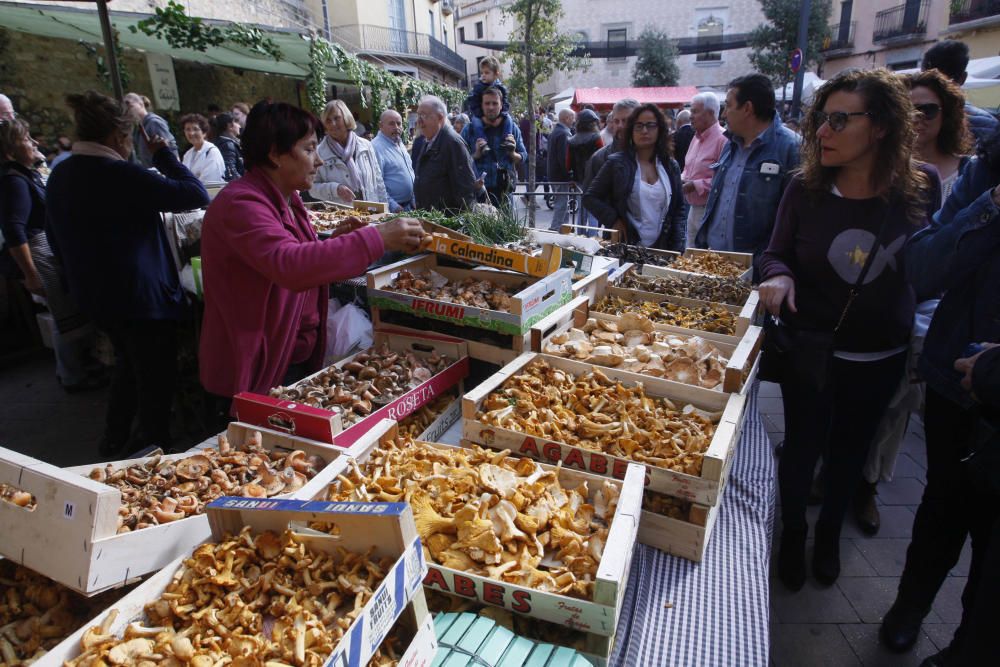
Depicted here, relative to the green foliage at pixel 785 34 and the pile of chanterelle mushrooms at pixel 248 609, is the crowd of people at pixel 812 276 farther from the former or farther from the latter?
the green foliage at pixel 785 34

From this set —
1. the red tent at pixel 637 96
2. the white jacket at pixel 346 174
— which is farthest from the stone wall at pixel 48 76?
the red tent at pixel 637 96

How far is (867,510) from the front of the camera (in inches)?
133

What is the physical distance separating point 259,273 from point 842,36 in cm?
4027

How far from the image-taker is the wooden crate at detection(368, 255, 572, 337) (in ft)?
8.66

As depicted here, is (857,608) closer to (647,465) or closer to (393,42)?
(647,465)

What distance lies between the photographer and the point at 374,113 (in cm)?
1514

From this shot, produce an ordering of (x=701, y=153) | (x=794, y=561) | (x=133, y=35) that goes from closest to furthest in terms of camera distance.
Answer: (x=794, y=561) < (x=701, y=153) < (x=133, y=35)

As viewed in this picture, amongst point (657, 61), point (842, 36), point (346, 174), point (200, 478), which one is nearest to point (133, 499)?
point (200, 478)

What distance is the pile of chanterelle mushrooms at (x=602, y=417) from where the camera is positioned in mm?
2004

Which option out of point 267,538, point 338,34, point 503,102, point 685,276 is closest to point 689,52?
point 338,34

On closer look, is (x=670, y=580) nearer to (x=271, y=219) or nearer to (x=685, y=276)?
(x=271, y=219)

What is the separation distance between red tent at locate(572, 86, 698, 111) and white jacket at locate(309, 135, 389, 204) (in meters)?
18.8

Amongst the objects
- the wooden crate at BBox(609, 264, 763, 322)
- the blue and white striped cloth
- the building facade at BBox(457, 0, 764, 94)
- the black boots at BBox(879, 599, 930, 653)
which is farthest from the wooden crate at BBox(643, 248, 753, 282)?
the building facade at BBox(457, 0, 764, 94)

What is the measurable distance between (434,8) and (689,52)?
62.1ft
